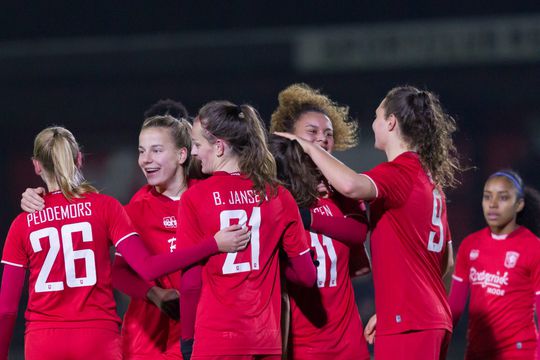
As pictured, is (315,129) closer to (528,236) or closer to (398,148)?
(398,148)

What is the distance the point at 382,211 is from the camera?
11.3 ft

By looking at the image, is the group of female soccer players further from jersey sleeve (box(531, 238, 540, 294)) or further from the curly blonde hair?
jersey sleeve (box(531, 238, 540, 294))

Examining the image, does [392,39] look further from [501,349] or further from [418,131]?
[418,131]

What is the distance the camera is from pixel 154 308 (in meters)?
3.71

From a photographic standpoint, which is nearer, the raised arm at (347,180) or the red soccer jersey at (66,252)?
the raised arm at (347,180)

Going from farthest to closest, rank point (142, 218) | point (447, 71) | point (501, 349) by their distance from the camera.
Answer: point (447, 71) → point (501, 349) → point (142, 218)

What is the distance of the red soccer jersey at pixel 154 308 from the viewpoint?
12.1 ft

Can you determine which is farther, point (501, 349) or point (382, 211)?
point (501, 349)

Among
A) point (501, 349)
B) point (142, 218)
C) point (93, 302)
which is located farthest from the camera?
point (501, 349)

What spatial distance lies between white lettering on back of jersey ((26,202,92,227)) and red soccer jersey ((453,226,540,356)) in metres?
2.38

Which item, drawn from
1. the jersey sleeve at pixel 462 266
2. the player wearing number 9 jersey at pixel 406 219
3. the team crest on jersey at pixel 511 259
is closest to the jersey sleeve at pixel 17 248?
the player wearing number 9 jersey at pixel 406 219

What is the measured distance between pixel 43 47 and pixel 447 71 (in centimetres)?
432

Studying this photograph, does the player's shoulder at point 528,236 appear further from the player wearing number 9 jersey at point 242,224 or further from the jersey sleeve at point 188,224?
the jersey sleeve at point 188,224

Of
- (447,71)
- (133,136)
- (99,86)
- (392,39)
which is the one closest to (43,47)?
(99,86)
